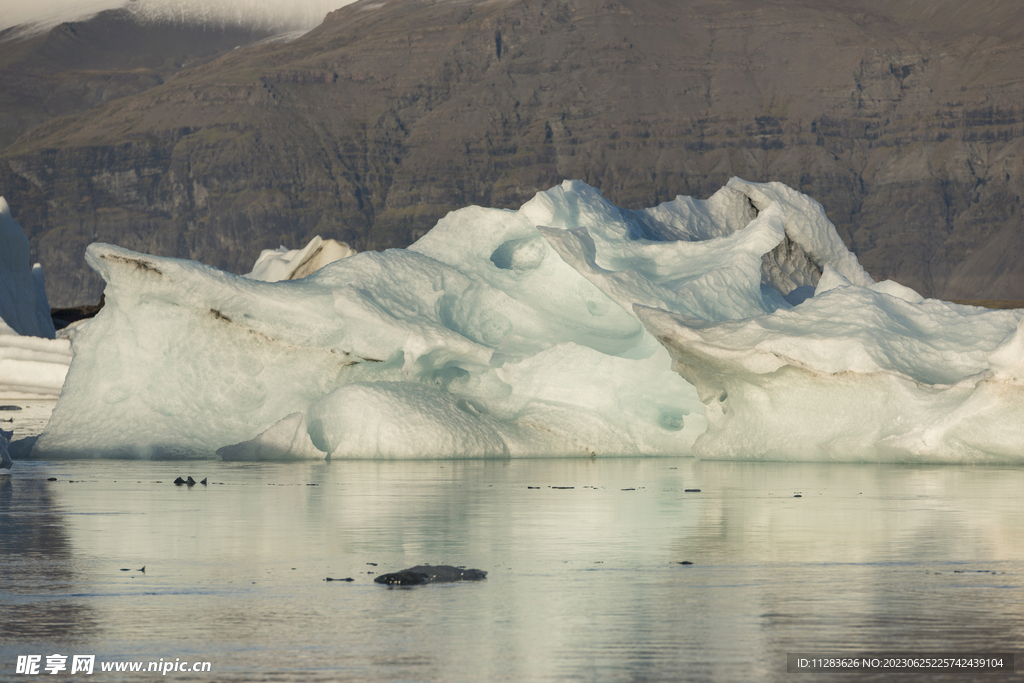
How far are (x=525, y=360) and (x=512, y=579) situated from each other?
34.3ft

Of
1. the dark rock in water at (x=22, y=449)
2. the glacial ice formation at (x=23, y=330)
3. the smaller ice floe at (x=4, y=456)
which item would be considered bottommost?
the glacial ice formation at (x=23, y=330)

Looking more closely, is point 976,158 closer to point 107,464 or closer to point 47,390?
point 47,390

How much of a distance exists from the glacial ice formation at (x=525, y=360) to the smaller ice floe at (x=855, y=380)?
0.03 metres

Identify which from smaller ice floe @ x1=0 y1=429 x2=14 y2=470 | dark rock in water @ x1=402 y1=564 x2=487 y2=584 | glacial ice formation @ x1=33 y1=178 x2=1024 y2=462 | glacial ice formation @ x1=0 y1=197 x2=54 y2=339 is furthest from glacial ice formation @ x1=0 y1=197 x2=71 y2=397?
dark rock in water @ x1=402 y1=564 x2=487 y2=584

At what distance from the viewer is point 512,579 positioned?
7.28 metres

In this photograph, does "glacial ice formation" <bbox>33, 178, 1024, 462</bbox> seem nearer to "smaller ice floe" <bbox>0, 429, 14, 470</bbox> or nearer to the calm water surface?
"smaller ice floe" <bbox>0, 429, 14, 470</bbox>

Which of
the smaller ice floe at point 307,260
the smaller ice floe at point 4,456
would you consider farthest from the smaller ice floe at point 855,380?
the smaller ice floe at point 307,260

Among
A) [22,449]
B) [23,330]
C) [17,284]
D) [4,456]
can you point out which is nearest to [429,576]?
[4,456]

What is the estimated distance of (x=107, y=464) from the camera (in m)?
17.3

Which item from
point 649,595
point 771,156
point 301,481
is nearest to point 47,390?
point 301,481

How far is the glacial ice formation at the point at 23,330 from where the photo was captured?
31.5 metres

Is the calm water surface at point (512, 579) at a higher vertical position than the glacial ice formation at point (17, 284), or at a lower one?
higher

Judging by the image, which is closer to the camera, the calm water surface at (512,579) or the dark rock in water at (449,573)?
the calm water surface at (512,579)

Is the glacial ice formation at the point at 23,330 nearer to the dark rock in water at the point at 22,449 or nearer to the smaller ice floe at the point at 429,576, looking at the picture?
the dark rock in water at the point at 22,449
